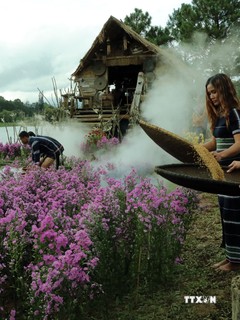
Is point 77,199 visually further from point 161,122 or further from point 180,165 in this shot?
point 161,122

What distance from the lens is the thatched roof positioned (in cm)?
1658

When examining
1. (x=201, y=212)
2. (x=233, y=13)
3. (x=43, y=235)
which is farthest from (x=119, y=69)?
(x=43, y=235)

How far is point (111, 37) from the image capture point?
58.6 ft

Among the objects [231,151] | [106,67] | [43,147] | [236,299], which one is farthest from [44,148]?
[106,67]

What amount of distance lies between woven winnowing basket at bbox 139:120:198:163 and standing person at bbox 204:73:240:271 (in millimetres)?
236

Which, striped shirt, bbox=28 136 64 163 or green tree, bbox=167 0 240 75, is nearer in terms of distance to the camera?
striped shirt, bbox=28 136 64 163

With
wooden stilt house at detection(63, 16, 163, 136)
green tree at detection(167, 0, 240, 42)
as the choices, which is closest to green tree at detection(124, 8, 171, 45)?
green tree at detection(167, 0, 240, 42)

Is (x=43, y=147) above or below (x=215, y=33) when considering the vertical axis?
below

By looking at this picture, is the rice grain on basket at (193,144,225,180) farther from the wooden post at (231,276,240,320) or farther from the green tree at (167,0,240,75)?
the green tree at (167,0,240,75)

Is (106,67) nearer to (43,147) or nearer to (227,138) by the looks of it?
(43,147)

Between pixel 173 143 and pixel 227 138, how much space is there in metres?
0.54

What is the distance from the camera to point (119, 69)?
21.3 m

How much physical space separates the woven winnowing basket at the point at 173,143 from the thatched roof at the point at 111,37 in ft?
43.5

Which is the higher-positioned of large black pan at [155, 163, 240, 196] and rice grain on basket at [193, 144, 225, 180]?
rice grain on basket at [193, 144, 225, 180]
